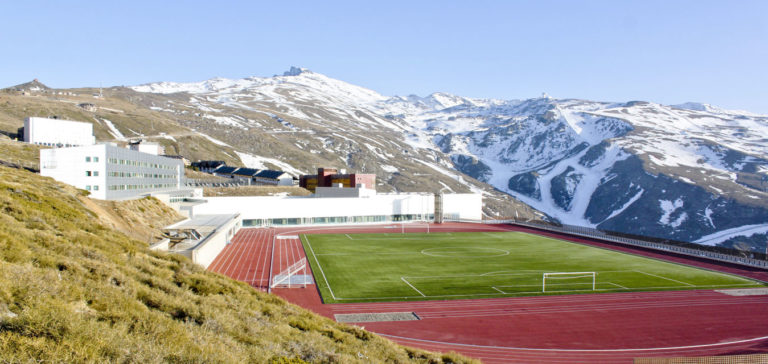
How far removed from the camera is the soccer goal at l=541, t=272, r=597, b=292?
29372 mm

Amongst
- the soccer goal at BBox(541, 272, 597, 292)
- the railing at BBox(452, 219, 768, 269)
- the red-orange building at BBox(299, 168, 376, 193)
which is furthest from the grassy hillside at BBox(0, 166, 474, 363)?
the red-orange building at BBox(299, 168, 376, 193)

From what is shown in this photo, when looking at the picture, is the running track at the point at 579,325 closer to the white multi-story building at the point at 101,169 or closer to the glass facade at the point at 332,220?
the white multi-story building at the point at 101,169

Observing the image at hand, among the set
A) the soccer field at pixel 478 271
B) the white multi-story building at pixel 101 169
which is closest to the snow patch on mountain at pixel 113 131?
the white multi-story building at pixel 101 169

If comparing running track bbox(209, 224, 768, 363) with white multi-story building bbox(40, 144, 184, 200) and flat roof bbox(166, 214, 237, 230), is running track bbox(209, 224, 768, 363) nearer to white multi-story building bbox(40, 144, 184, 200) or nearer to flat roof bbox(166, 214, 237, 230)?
flat roof bbox(166, 214, 237, 230)

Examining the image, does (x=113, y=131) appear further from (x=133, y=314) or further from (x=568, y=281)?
(x=133, y=314)

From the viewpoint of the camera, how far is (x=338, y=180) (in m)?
92.4

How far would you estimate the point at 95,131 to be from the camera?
136125 millimetres

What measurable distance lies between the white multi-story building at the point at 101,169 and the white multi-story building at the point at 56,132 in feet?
122

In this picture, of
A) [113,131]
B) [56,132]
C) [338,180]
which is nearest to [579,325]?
[338,180]

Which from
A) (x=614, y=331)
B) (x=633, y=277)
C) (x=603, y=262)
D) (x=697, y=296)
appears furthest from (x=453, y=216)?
(x=614, y=331)

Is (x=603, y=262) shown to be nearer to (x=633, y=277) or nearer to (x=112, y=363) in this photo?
(x=633, y=277)

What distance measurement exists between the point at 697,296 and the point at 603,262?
1172 cm

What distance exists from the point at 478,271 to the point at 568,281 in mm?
6504

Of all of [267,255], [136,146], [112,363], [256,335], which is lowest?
[267,255]
